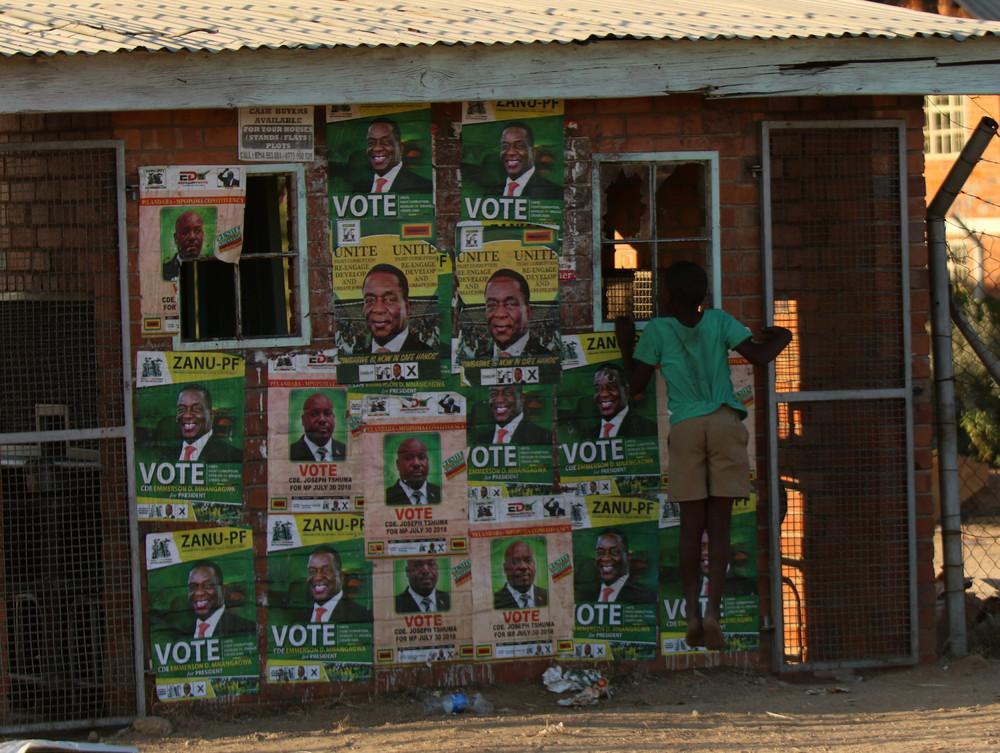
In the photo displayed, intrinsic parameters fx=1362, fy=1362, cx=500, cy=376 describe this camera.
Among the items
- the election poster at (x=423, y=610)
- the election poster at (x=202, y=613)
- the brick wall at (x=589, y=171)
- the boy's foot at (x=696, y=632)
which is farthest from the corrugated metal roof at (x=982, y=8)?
the election poster at (x=202, y=613)

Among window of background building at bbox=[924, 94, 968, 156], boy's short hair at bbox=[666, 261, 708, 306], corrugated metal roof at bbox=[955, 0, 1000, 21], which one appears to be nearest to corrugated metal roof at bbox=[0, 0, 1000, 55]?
boy's short hair at bbox=[666, 261, 708, 306]

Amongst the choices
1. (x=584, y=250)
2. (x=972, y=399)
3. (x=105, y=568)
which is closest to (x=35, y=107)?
(x=105, y=568)

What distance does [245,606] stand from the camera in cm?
616

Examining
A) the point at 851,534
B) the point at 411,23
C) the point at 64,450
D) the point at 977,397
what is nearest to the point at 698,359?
the point at 851,534

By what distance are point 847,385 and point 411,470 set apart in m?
2.18

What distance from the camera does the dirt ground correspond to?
5.56 m

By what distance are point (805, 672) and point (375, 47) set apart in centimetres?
358

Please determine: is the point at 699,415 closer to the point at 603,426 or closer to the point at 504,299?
the point at 603,426

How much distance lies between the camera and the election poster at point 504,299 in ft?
20.7

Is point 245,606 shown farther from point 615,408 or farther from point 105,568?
point 615,408

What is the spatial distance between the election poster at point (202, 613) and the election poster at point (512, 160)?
6.12 ft

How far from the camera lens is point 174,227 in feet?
20.0

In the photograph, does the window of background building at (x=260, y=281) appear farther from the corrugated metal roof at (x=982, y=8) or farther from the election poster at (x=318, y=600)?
the corrugated metal roof at (x=982, y=8)

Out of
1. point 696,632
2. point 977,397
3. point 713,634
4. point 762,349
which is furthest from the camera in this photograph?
point 977,397
